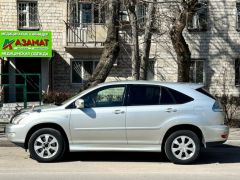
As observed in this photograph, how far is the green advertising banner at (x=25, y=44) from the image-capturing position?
2172 centimetres

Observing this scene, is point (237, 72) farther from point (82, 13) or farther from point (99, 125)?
point (99, 125)

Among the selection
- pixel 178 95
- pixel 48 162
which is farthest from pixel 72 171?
pixel 178 95

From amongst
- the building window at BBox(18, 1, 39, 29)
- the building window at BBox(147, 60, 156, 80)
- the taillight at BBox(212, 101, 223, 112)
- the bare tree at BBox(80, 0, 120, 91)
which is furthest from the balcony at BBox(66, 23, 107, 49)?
the taillight at BBox(212, 101, 223, 112)

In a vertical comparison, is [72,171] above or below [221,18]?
below

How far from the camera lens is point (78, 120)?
935 centimetres

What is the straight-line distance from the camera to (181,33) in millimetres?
15617

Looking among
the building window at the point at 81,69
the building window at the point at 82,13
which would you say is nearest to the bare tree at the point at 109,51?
the building window at the point at 82,13

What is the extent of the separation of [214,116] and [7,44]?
14528mm

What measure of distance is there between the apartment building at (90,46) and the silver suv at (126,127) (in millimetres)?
13468

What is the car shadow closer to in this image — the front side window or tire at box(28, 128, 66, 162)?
tire at box(28, 128, 66, 162)

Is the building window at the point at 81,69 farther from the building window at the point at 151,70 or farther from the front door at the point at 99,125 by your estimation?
the front door at the point at 99,125

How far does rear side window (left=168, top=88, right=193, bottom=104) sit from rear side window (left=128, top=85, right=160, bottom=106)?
31cm

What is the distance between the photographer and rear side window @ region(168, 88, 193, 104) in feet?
31.2

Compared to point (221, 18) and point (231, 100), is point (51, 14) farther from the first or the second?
point (231, 100)
